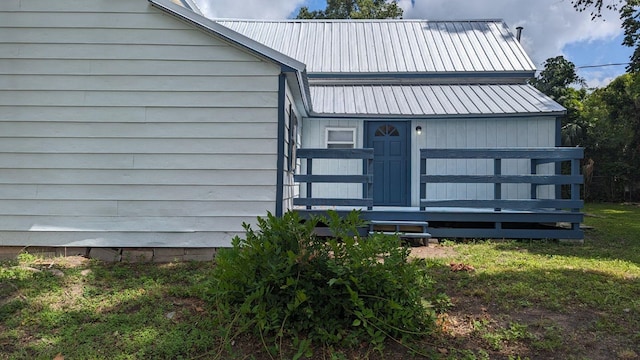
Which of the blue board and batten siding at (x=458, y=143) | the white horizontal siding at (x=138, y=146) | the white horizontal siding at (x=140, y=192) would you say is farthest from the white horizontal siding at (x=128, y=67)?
the blue board and batten siding at (x=458, y=143)

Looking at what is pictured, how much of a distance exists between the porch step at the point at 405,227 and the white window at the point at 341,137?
2.33m

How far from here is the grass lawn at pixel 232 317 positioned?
8.79ft

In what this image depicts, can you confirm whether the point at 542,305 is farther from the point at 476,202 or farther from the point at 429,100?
the point at 429,100

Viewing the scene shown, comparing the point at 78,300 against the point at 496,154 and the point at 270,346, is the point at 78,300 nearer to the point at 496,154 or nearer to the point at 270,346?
the point at 270,346

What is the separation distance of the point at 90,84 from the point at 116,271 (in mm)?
2401

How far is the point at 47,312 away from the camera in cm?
334

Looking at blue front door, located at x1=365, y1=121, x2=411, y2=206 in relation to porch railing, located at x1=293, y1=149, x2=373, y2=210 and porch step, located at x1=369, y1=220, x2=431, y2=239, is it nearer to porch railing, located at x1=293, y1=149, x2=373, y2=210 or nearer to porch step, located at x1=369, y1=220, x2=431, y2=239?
porch step, located at x1=369, y1=220, x2=431, y2=239

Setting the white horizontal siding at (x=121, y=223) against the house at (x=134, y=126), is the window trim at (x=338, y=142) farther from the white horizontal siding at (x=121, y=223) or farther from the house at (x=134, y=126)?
the white horizontal siding at (x=121, y=223)

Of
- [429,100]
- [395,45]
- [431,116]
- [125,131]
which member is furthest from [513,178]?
[395,45]

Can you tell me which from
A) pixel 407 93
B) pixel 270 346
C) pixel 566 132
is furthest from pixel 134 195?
pixel 566 132

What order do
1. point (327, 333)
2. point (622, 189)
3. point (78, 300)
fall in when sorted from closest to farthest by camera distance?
point (327, 333) < point (78, 300) < point (622, 189)

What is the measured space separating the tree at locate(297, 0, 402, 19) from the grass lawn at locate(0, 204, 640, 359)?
72.5 ft

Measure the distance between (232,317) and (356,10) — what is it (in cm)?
2503

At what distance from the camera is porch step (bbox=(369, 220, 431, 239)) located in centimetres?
598
